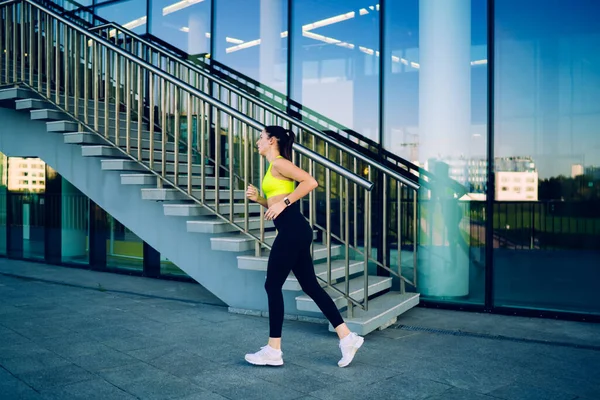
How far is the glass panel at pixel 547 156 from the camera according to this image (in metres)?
5.75

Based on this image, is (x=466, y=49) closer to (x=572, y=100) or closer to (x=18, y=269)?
(x=572, y=100)

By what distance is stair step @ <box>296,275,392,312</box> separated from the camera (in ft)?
16.5

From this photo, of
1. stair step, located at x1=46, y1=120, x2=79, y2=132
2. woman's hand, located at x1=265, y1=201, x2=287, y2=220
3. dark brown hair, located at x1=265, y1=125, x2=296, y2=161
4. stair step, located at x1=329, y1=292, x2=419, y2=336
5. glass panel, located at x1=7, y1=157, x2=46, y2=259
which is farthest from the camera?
glass panel, located at x1=7, y1=157, x2=46, y2=259

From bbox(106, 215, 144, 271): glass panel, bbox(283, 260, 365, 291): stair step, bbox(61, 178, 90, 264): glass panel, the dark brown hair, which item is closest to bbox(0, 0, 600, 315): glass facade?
bbox(283, 260, 365, 291): stair step

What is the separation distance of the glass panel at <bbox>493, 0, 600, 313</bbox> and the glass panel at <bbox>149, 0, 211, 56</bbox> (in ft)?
13.7

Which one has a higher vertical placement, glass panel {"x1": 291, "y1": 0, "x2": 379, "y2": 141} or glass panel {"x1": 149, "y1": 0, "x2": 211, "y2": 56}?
glass panel {"x1": 149, "y1": 0, "x2": 211, "y2": 56}

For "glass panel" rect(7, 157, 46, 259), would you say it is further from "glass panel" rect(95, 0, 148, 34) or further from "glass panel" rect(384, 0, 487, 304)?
"glass panel" rect(384, 0, 487, 304)

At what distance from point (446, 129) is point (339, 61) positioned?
1.62m

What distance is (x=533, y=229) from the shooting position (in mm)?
5902

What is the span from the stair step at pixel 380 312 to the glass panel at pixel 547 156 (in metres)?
1.14

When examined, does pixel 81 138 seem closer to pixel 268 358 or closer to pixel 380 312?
pixel 268 358

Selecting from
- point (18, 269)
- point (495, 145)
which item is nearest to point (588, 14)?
point (495, 145)

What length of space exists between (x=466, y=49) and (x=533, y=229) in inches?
82.6

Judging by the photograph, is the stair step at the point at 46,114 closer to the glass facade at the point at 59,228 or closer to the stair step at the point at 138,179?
the stair step at the point at 138,179
